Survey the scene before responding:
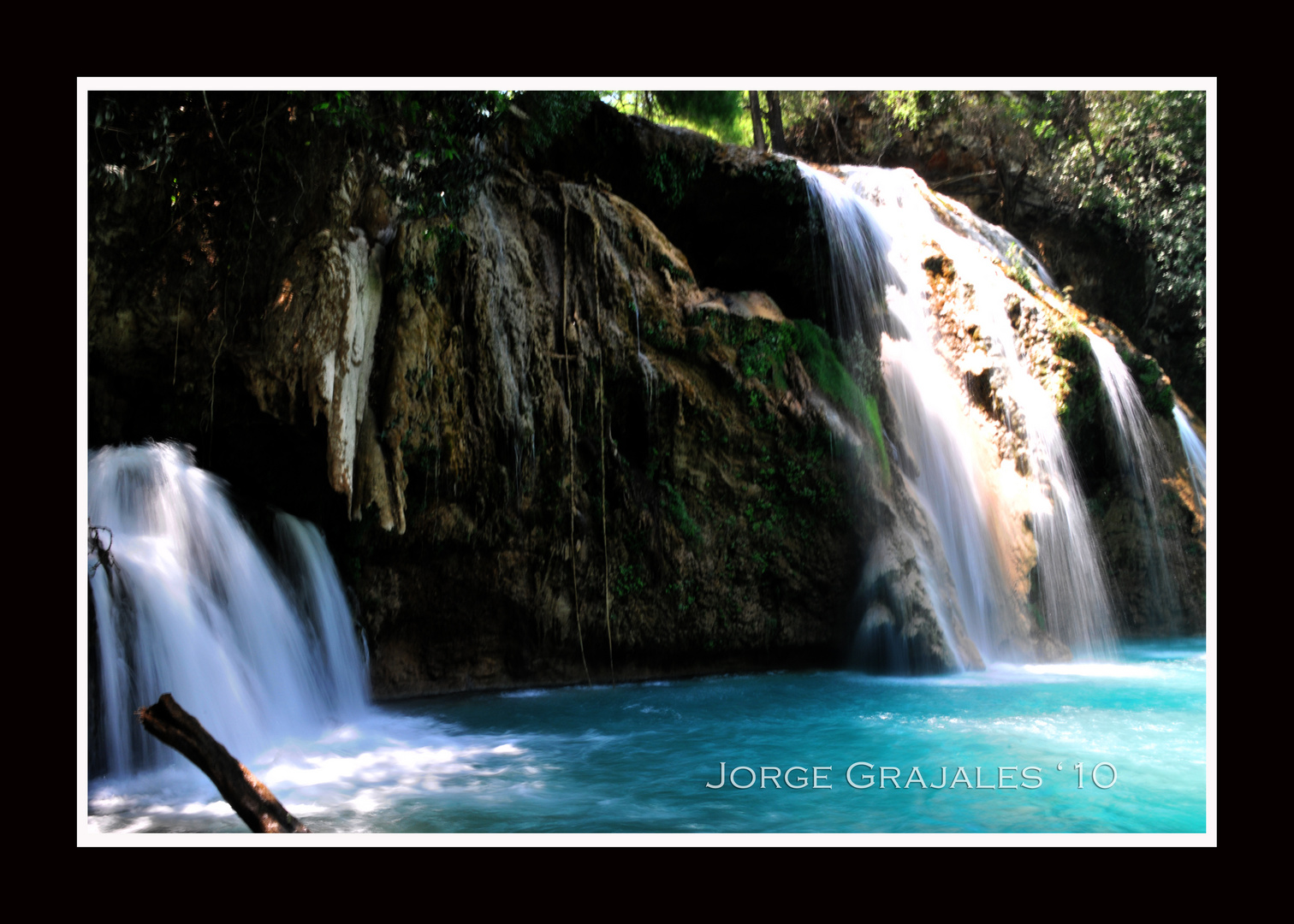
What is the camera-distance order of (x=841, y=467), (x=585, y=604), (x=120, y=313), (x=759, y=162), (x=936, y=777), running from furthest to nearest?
(x=759, y=162) < (x=841, y=467) < (x=585, y=604) < (x=120, y=313) < (x=936, y=777)

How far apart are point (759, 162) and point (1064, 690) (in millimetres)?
5416

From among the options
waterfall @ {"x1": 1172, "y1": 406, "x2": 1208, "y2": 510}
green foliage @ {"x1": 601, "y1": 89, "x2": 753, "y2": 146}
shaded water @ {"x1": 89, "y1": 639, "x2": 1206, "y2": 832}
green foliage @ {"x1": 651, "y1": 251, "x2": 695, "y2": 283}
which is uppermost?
green foliage @ {"x1": 601, "y1": 89, "x2": 753, "y2": 146}

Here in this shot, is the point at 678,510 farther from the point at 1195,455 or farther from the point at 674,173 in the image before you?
the point at 1195,455

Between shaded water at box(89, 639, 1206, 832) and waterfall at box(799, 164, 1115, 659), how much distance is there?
1528 mm

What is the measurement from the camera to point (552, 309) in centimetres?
712

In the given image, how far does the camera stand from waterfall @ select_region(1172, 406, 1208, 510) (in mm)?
9195

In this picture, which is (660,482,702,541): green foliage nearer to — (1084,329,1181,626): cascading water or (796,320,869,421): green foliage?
(796,320,869,421): green foliage

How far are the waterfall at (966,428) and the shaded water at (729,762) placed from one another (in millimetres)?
1528

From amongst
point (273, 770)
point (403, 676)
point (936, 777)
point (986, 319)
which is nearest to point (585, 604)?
point (403, 676)

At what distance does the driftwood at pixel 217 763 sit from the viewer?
2949 mm

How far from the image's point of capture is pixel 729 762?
15.4 ft

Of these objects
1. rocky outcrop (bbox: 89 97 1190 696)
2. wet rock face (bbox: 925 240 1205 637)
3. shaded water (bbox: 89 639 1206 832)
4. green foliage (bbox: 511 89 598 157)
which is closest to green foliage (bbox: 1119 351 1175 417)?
wet rock face (bbox: 925 240 1205 637)

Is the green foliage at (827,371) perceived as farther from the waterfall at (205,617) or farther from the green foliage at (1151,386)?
the waterfall at (205,617)

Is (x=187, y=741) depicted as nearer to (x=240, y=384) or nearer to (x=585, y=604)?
(x=240, y=384)
